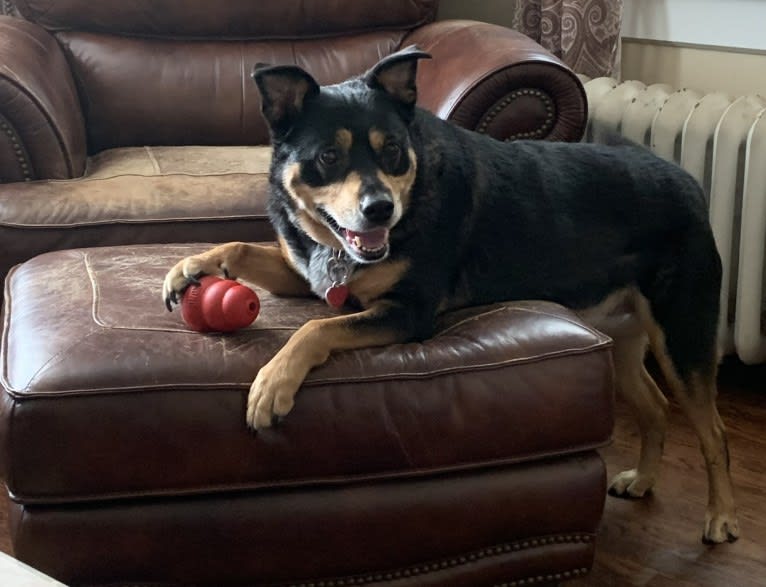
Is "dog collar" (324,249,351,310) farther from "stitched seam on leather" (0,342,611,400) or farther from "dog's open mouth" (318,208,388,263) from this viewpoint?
"stitched seam on leather" (0,342,611,400)

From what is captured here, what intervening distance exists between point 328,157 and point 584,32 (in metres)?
1.40

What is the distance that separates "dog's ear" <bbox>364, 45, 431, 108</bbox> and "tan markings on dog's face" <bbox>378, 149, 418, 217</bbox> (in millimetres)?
104

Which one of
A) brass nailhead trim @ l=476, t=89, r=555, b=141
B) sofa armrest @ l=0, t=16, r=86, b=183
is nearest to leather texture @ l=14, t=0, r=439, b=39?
sofa armrest @ l=0, t=16, r=86, b=183

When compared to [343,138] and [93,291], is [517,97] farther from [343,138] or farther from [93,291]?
[93,291]

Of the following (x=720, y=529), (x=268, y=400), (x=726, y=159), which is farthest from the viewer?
(x=726, y=159)

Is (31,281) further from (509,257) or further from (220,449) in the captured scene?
(509,257)

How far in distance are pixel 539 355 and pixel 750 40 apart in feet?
4.76

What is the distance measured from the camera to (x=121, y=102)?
2.80m

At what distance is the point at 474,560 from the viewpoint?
164 cm

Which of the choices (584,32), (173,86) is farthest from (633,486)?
(173,86)

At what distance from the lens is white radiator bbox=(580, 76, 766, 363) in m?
2.38

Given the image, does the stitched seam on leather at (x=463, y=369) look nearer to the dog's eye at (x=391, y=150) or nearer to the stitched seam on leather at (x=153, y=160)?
the dog's eye at (x=391, y=150)

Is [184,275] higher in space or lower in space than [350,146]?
lower

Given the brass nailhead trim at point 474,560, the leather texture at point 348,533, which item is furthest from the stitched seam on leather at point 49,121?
the brass nailhead trim at point 474,560
